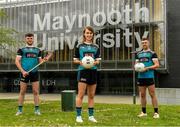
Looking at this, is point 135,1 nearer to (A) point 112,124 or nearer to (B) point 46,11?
(B) point 46,11

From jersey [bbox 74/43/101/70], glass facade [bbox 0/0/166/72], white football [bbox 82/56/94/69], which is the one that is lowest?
white football [bbox 82/56/94/69]

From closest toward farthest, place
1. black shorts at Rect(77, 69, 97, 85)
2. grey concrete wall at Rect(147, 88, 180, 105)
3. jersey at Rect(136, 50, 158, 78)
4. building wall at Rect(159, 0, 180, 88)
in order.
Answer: black shorts at Rect(77, 69, 97, 85) → jersey at Rect(136, 50, 158, 78) → grey concrete wall at Rect(147, 88, 180, 105) → building wall at Rect(159, 0, 180, 88)

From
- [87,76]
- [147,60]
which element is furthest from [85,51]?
[147,60]

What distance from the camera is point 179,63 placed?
4375 cm

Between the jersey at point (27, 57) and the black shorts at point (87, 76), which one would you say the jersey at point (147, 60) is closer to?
the black shorts at point (87, 76)

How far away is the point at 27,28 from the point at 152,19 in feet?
50.5

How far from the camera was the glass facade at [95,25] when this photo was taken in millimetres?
40688

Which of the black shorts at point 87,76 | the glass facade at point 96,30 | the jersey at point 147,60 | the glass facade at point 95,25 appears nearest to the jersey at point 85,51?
the black shorts at point 87,76

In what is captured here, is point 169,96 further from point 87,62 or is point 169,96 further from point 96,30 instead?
point 96,30

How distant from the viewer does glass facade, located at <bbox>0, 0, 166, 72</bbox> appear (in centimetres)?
4069

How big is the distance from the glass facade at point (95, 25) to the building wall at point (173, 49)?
4.34m

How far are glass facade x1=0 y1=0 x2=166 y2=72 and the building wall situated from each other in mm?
4344

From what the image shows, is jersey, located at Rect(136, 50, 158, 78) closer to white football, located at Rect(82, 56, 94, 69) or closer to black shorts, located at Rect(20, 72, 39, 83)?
white football, located at Rect(82, 56, 94, 69)

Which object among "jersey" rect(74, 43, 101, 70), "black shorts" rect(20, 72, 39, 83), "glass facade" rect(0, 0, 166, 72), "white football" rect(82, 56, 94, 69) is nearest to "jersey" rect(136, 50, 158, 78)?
"jersey" rect(74, 43, 101, 70)
